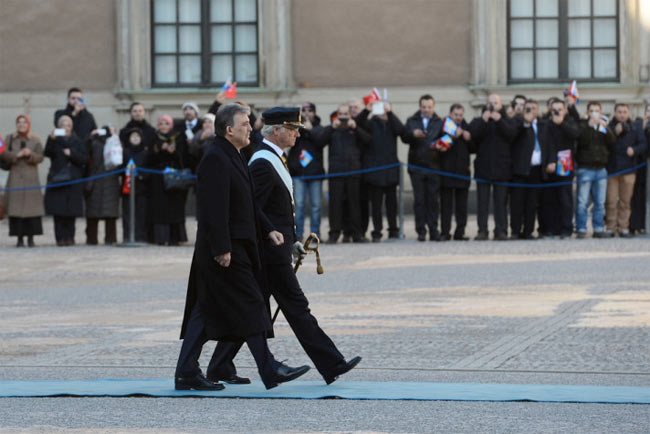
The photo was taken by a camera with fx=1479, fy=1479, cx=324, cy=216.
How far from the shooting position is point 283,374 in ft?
28.6

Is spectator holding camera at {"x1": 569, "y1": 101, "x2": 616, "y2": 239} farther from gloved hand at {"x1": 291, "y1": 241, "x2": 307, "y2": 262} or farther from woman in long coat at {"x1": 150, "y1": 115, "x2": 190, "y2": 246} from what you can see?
gloved hand at {"x1": 291, "y1": 241, "x2": 307, "y2": 262}

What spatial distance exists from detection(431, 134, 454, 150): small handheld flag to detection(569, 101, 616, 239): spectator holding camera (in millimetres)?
1808

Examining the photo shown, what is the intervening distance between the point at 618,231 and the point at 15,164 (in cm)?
848

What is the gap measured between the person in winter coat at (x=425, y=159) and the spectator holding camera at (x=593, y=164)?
6.50 feet

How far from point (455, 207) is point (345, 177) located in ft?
5.18

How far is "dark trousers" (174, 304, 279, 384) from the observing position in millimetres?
8641

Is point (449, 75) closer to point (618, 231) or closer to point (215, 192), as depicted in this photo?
point (618, 231)

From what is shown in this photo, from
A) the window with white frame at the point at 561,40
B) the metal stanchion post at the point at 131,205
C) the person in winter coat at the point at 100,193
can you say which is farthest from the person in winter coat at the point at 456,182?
the window with white frame at the point at 561,40

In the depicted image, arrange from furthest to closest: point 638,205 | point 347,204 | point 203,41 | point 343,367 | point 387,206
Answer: point 203,41, point 638,205, point 387,206, point 347,204, point 343,367

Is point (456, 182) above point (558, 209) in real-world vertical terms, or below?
above

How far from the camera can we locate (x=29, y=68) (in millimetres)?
27297

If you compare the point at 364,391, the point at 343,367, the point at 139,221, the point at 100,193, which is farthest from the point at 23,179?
the point at 364,391

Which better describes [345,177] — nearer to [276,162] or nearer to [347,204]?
[347,204]

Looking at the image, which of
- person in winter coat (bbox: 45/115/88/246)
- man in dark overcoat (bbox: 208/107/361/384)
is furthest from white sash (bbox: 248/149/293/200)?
person in winter coat (bbox: 45/115/88/246)
